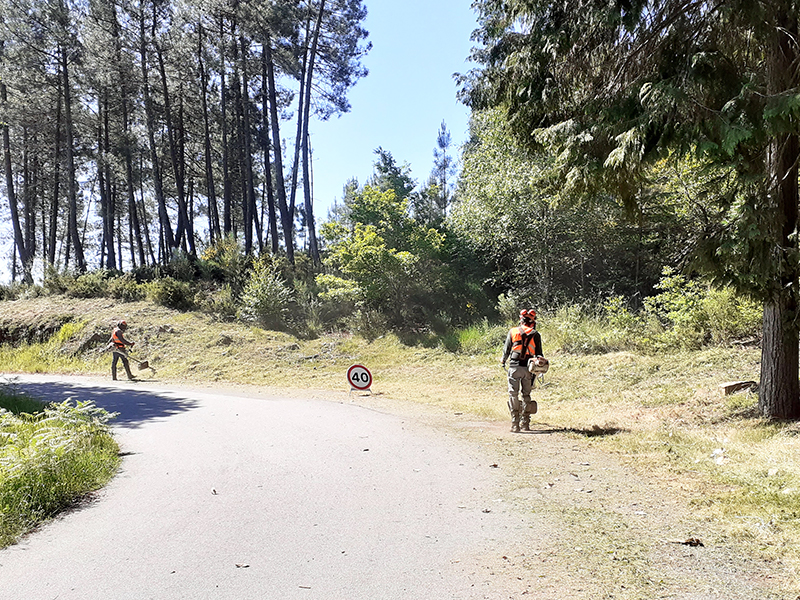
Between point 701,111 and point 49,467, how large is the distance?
8876 millimetres

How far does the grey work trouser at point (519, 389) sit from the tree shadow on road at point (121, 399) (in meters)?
6.44

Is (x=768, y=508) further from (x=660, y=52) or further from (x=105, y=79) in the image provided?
(x=105, y=79)

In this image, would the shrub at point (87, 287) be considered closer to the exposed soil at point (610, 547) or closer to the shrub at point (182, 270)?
the shrub at point (182, 270)

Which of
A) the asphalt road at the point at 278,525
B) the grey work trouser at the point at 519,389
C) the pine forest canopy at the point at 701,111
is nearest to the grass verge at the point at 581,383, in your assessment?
the grey work trouser at the point at 519,389

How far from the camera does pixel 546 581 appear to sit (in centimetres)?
357

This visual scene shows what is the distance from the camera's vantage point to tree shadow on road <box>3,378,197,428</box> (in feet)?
33.5

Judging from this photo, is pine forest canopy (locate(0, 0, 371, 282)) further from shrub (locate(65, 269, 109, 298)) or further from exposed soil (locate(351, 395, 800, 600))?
exposed soil (locate(351, 395, 800, 600))

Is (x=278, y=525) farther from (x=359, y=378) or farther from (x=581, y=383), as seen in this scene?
(x=581, y=383)

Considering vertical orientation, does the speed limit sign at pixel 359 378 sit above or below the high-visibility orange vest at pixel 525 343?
below

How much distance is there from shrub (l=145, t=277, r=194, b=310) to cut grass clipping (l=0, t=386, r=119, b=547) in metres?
19.0

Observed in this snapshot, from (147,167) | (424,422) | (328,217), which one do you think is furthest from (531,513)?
(328,217)

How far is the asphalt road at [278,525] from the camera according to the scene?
3.60 meters

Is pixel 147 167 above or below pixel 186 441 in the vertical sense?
above

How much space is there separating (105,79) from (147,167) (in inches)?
374
